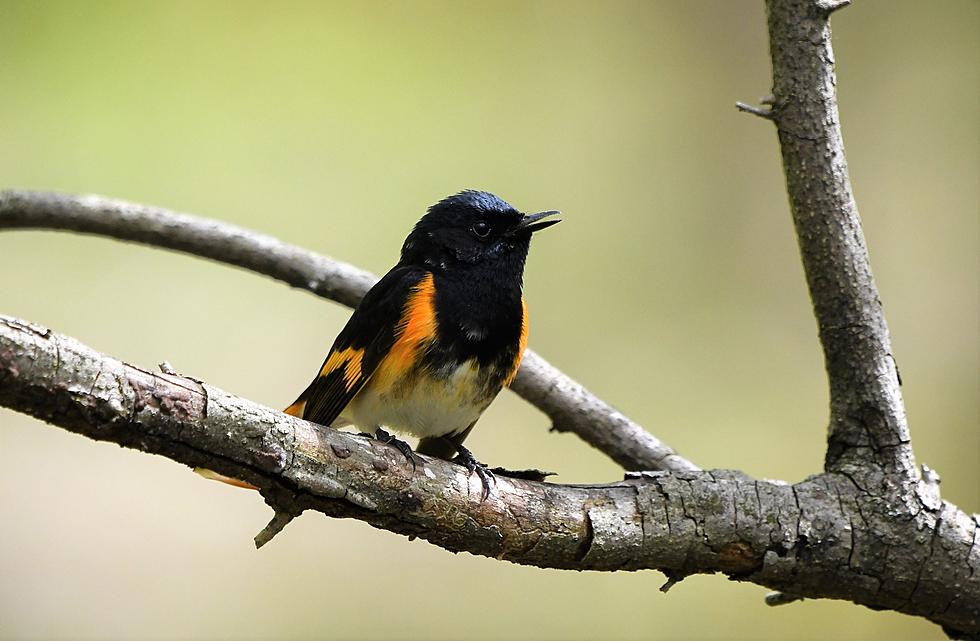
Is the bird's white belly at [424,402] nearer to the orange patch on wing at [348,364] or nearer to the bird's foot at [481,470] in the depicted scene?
the orange patch on wing at [348,364]

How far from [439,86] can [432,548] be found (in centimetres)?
179

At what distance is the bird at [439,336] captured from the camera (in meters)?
1.74

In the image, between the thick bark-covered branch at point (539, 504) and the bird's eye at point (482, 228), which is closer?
the thick bark-covered branch at point (539, 504)

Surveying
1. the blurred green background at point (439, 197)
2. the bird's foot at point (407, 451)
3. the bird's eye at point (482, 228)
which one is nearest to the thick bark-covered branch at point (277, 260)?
the bird's eye at point (482, 228)

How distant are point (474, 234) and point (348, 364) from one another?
383mm

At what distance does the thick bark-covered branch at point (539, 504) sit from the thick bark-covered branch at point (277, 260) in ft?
1.33

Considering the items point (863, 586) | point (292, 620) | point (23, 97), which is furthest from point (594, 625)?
point (23, 97)

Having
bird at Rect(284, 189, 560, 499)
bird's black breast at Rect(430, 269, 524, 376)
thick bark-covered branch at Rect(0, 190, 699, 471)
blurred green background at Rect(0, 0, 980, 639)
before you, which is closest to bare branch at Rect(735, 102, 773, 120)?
bird at Rect(284, 189, 560, 499)

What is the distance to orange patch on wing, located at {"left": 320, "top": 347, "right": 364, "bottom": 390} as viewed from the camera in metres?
1.80

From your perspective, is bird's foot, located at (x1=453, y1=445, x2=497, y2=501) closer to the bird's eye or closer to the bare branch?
the bird's eye

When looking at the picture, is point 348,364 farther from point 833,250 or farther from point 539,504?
point 833,250

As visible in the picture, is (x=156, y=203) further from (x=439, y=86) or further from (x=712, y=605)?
(x=712, y=605)

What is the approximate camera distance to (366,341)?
1.80m

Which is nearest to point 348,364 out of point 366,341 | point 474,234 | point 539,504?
point 366,341
